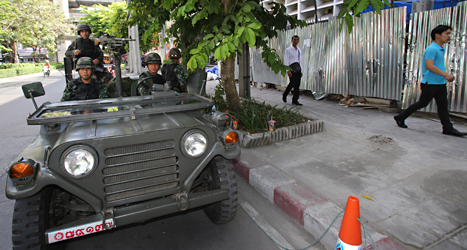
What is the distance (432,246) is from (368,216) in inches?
23.7

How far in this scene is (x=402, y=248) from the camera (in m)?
2.52

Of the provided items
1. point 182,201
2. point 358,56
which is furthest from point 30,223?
point 358,56

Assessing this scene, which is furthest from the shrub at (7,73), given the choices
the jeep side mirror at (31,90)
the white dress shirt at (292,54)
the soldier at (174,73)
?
the jeep side mirror at (31,90)

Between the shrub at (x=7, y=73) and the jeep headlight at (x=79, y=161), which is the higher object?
the shrub at (x=7, y=73)

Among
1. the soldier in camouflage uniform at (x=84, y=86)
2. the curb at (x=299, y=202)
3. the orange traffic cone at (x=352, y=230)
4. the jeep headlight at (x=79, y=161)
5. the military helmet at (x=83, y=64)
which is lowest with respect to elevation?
the curb at (x=299, y=202)

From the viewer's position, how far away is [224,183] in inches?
114

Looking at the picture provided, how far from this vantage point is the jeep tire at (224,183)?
2906mm

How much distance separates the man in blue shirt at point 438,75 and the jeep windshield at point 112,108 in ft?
14.3

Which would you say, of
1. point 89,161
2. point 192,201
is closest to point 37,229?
point 89,161

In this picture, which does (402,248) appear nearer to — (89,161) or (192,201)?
(192,201)

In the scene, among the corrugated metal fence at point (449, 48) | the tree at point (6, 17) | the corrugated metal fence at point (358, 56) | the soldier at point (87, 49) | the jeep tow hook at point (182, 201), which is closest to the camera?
the jeep tow hook at point (182, 201)

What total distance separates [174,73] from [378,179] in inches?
169

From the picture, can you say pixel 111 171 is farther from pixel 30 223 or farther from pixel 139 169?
pixel 30 223

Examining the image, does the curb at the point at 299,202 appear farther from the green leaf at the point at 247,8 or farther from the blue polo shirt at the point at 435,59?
the blue polo shirt at the point at 435,59
